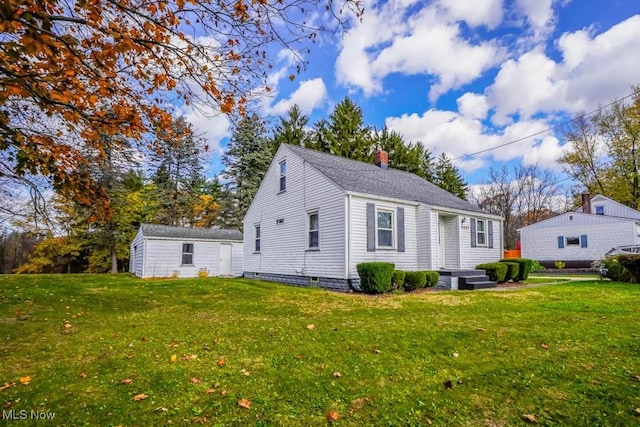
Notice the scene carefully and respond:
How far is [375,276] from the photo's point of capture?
34.9 feet

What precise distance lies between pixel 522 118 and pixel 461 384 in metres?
19.4

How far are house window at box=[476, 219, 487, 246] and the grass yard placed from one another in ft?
29.5

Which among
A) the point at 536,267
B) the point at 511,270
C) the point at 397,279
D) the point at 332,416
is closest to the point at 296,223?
the point at 397,279

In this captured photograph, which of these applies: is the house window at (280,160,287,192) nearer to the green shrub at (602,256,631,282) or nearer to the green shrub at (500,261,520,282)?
the green shrub at (500,261,520,282)

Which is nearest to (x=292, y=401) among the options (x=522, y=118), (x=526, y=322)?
(x=526, y=322)

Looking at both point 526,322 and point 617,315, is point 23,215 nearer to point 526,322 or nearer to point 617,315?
point 526,322

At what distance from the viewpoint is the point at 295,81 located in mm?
5148

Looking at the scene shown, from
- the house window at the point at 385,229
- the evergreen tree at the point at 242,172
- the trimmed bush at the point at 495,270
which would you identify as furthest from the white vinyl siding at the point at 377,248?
the evergreen tree at the point at 242,172

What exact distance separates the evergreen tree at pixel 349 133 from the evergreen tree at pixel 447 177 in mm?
8387

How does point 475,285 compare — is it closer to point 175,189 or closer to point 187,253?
point 187,253

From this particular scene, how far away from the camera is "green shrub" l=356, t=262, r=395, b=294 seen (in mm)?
10664

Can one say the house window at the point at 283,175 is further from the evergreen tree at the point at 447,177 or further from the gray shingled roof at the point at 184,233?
the evergreen tree at the point at 447,177

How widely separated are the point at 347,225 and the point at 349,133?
69.6 ft

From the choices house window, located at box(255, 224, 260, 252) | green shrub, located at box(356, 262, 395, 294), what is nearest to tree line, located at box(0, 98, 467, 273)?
house window, located at box(255, 224, 260, 252)
